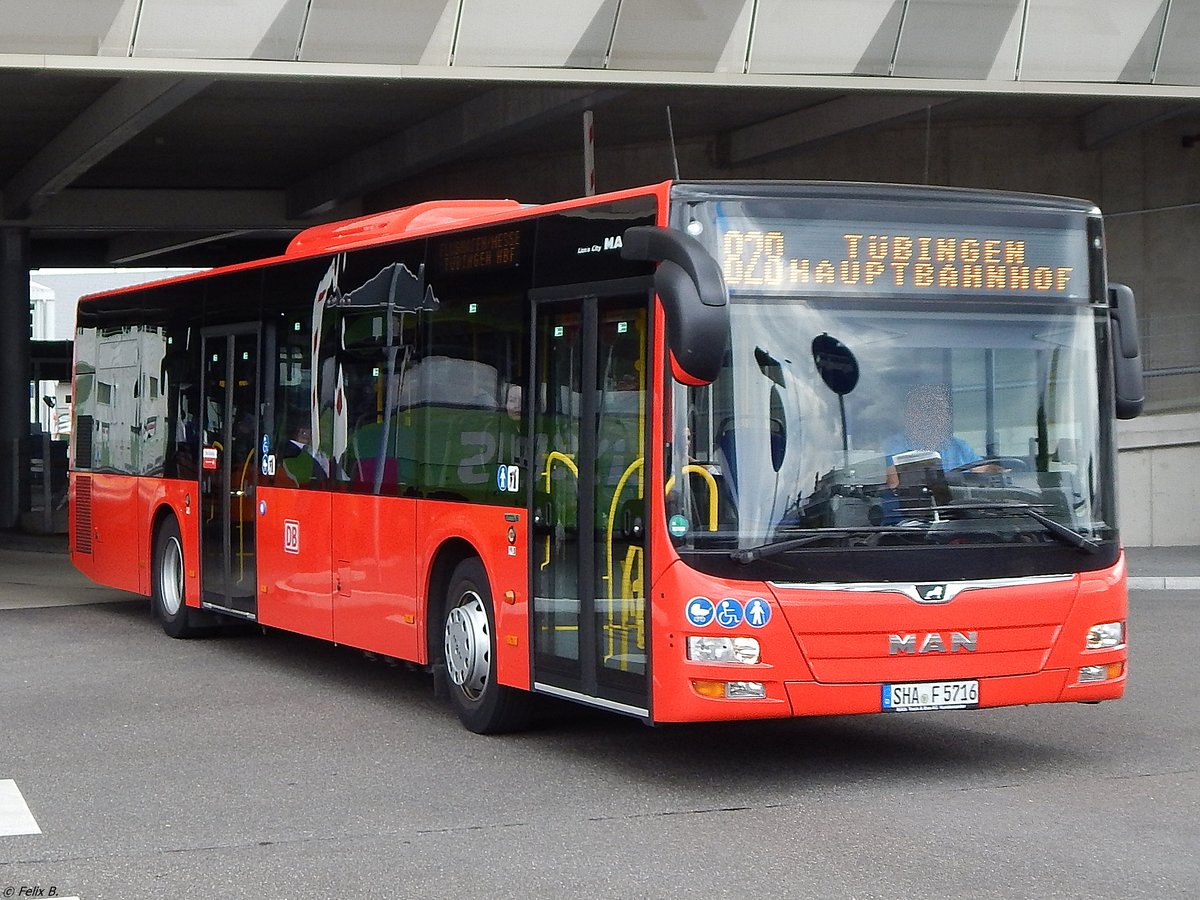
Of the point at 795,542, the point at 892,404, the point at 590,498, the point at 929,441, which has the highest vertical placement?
the point at 892,404

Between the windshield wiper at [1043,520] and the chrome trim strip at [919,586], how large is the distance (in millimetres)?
185

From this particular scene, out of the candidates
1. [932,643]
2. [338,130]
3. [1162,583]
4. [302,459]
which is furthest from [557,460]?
[338,130]

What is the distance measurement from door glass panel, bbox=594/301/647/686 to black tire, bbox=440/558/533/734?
3.79ft

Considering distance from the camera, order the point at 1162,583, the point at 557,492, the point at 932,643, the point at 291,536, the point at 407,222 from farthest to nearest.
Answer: the point at 1162,583 < the point at 291,536 < the point at 407,222 < the point at 557,492 < the point at 932,643

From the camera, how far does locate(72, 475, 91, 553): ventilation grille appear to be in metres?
17.6

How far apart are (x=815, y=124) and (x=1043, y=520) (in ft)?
62.8

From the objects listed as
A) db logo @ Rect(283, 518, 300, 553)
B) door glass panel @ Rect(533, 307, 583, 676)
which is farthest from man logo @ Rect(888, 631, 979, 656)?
db logo @ Rect(283, 518, 300, 553)

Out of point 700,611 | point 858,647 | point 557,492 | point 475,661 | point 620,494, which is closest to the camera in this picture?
point 700,611

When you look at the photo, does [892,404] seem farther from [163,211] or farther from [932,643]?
[163,211]

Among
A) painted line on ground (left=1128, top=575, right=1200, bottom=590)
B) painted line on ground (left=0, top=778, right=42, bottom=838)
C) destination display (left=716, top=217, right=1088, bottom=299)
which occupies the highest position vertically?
destination display (left=716, top=217, right=1088, bottom=299)

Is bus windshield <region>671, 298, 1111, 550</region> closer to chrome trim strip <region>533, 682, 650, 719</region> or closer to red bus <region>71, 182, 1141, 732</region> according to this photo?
red bus <region>71, 182, 1141, 732</region>

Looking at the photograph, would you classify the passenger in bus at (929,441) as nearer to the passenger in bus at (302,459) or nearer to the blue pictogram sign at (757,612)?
the blue pictogram sign at (757,612)

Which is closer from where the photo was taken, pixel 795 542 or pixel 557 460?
pixel 795 542

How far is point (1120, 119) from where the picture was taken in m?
27.5
